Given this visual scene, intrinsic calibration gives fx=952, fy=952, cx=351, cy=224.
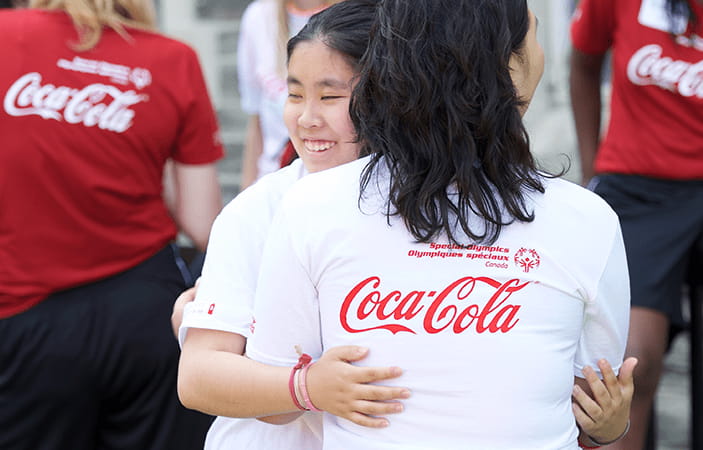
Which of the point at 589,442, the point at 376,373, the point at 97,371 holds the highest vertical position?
the point at 376,373

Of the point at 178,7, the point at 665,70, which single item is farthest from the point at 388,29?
the point at 178,7

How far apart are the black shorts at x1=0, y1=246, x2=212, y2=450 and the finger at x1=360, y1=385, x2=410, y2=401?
3.76 ft

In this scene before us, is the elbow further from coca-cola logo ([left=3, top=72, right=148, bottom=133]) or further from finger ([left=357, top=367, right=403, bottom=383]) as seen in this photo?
coca-cola logo ([left=3, top=72, right=148, bottom=133])

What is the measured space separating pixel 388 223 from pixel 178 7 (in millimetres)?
3803

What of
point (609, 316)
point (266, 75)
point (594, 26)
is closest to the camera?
point (609, 316)

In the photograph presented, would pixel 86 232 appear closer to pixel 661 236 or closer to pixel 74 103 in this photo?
pixel 74 103

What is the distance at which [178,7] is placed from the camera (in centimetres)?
484

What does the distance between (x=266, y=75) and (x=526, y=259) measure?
6.83ft

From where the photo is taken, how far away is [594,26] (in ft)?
9.07

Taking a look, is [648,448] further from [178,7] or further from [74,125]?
[178,7]

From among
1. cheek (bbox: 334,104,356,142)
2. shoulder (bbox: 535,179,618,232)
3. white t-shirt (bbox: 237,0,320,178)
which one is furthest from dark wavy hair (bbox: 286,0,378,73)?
white t-shirt (bbox: 237,0,320,178)

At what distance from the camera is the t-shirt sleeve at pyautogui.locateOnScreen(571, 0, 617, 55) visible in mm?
2705

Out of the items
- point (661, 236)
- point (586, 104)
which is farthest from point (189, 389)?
point (586, 104)

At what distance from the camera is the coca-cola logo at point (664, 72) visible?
7.94 feet
